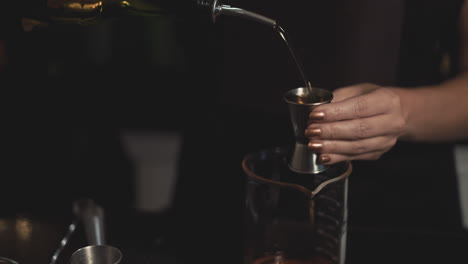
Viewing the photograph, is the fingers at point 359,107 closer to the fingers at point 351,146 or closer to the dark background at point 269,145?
the fingers at point 351,146

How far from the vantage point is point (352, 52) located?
1125 mm

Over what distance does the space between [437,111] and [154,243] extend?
1.80 ft

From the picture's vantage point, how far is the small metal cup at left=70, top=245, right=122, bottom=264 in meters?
0.64

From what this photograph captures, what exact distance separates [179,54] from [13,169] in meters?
0.79

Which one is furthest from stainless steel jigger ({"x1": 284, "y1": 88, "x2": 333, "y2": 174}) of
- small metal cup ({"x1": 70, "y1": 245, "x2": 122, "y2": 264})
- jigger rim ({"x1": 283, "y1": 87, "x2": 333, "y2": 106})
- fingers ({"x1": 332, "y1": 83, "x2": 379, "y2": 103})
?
small metal cup ({"x1": 70, "y1": 245, "x2": 122, "y2": 264})

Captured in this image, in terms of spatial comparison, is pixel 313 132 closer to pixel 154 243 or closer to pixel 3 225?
pixel 154 243

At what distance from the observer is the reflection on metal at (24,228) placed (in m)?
0.85

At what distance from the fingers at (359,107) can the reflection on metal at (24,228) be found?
1.60 ft

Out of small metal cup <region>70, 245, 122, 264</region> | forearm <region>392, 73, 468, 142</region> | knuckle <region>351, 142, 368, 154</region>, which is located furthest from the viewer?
forearm <region>392, 73, 468, 142</region>

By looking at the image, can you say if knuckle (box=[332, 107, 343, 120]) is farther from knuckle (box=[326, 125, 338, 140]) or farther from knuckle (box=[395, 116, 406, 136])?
knuckle (box=[395, 116, 406, 136])

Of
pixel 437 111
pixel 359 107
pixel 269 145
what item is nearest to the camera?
pixel 359 107

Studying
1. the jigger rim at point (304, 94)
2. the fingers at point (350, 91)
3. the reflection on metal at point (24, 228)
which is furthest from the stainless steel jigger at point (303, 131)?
the reflection on metal at point (24, 228)

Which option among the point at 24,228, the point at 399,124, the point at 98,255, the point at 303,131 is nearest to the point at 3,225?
the point at 24,228

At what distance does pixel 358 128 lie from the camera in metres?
0.78
